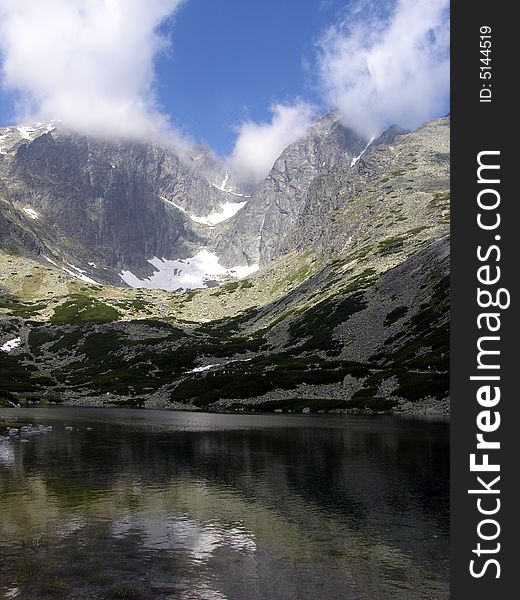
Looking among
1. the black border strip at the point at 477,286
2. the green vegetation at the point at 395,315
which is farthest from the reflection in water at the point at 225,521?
the green vegetation at the point at 395,315

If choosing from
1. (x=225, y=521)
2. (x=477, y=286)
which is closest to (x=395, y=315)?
(x=225, y=521)

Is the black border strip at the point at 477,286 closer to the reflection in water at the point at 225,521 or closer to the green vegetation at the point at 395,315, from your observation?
the reflection in water at the point at 225,521

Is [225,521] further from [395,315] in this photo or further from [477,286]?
[395,315]

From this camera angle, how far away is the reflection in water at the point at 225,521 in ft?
52.2

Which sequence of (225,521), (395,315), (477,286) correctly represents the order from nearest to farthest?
1. (477,286)
2. (225,521)
3. (395,315)

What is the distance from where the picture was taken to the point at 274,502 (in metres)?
26.4

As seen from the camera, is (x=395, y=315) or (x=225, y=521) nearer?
(x=225, y=521)

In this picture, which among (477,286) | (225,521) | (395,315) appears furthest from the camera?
(395,315)

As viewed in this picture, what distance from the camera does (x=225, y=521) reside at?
22.9 m

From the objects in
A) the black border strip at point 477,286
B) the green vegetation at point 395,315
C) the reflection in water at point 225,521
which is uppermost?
the green vegetation at point 395,315

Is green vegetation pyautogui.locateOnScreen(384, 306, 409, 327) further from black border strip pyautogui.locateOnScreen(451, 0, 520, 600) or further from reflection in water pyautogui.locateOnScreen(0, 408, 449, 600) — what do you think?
black border strip pyautogui.locateOnScreen(451, 0, 520, 600)

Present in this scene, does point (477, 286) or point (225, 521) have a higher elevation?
point (477, 286)

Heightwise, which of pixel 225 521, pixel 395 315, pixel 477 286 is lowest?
pixel 225 521

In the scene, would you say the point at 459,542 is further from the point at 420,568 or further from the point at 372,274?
the point at 372,274
